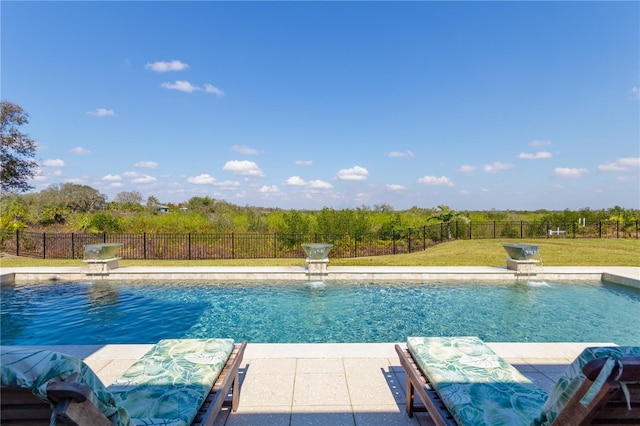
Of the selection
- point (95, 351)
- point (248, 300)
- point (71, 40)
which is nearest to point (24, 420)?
point (95, 351)

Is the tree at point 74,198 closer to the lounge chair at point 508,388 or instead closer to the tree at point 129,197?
the tree at point 129,197

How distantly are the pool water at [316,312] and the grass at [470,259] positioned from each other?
267 centimetres

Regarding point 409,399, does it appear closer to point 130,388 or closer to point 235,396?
point 235,396

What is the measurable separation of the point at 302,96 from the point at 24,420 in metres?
20.0

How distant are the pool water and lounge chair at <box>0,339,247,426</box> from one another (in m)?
2.88

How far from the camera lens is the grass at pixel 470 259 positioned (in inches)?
460

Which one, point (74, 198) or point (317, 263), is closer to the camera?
point (317, 263)

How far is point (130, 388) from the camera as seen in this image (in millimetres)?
2367

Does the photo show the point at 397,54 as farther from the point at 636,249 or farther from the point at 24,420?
the point at 24,420

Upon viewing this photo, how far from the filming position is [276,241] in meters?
15.5

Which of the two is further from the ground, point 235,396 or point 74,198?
point 74,198

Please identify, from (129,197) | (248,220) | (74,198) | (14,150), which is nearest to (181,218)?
(248,220)

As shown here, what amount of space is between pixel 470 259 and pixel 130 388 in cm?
1276

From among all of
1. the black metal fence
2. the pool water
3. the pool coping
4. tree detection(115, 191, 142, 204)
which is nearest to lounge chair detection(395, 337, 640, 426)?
the pool water
